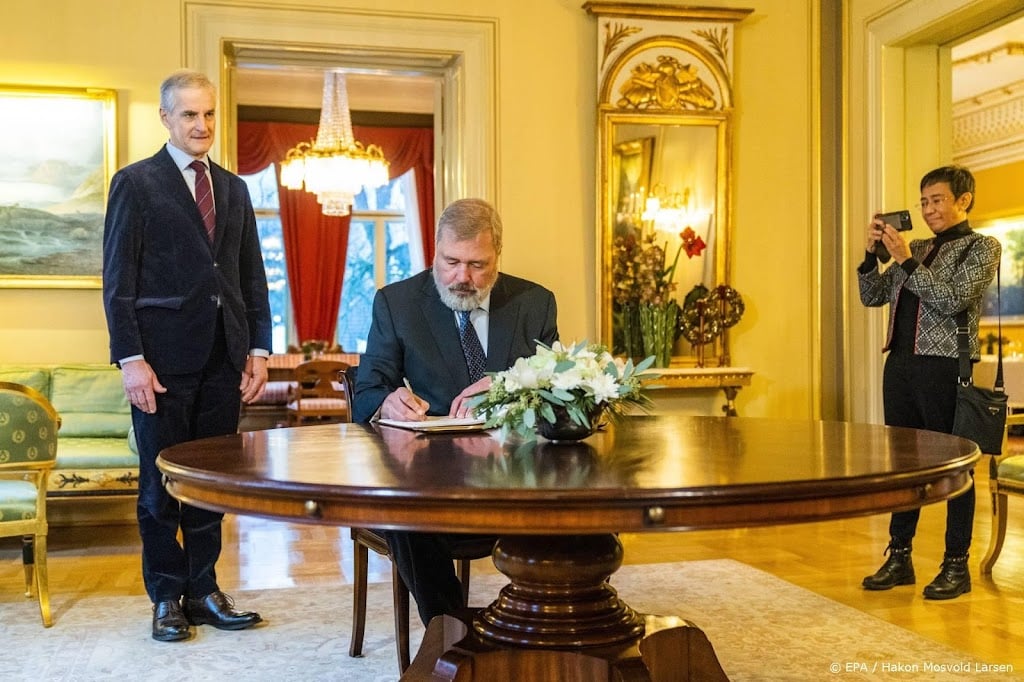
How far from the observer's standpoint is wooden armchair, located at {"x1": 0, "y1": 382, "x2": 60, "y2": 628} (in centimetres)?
349

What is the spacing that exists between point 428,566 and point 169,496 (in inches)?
44.5

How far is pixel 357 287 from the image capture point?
38.6 feet

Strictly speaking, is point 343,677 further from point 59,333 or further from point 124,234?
point 59,333

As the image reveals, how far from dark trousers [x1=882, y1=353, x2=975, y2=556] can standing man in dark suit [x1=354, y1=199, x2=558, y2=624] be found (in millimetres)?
1528

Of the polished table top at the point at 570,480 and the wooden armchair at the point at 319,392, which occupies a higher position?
the polished table top at the point at 570,480

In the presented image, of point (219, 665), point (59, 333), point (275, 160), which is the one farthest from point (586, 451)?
point (275, 160)

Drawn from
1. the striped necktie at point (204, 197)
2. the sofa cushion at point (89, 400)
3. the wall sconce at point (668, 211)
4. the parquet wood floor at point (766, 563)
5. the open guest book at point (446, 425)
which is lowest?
the parquet wood floor at point (766, 563)

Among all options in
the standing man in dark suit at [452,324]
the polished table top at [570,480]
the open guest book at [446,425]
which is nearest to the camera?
the polished table top at [570,480]

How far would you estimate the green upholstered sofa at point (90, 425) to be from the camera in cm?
479

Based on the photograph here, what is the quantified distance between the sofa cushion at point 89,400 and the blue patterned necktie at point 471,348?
2805 mm

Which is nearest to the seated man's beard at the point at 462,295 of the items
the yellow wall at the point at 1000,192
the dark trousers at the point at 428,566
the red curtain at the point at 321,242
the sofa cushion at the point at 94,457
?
the dark trousers at the point at 428,566

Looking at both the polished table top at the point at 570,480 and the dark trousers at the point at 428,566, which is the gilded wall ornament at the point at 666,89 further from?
the polished table top at the point at 570,480

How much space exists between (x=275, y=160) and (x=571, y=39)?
19.5 ft

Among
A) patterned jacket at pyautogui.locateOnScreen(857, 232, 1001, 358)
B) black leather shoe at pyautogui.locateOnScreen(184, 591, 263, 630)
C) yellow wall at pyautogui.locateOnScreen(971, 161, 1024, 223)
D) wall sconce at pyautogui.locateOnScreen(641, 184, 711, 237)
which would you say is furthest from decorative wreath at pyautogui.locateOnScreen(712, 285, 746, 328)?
yellow wall at pyautogui.locateOnScreen(971, 161, 1024, 223)
